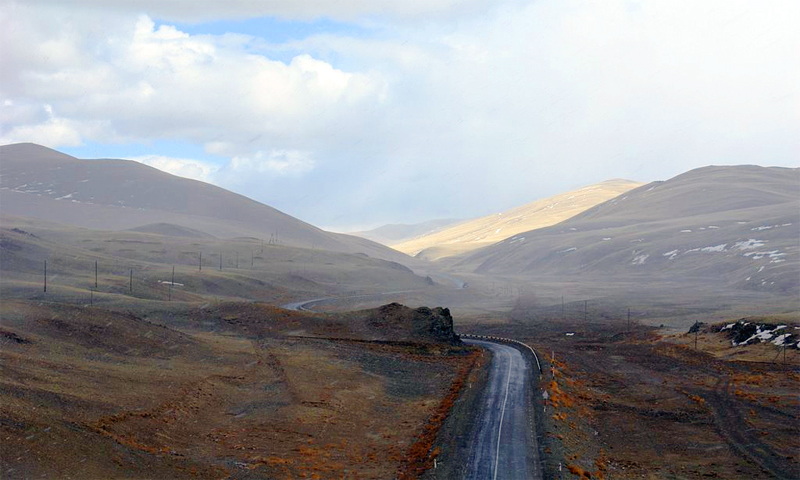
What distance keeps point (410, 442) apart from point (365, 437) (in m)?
3.12

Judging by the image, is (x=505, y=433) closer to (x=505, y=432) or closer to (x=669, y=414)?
(x=505, y=432)

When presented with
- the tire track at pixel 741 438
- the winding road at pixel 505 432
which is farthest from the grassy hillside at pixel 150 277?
the tire track at pixel 741 438

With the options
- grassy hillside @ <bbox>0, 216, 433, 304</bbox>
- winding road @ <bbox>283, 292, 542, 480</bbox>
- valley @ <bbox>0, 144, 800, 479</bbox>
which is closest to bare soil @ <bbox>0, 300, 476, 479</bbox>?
valley @ <bbox>0, 144, 800, 479</bbox>

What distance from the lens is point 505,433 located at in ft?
118

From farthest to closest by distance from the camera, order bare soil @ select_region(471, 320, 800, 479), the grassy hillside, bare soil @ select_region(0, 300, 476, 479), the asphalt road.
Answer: the grassy hillside, bare soil @ select_region(471, 320, 800, 479), the asphalt road, bare soil @ select_region(0, 300, 476, 479)

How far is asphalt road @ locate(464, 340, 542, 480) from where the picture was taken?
29656 mm

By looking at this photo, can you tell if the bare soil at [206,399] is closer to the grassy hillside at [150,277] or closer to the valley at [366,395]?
the valley at [366,395]

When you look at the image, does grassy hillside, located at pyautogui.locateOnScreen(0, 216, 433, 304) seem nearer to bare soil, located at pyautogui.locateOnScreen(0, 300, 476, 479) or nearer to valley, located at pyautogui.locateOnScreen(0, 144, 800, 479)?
valley, located at pyautogui.locateOnScreen(0, 144, 800, 479)

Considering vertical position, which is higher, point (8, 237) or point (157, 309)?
point (8, 237)

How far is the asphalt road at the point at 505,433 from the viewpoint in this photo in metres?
29.7

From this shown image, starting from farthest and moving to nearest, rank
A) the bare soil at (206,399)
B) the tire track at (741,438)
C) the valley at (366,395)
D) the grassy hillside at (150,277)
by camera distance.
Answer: the grassy hillside at (150,277) → the tire track at (741,438) → the valley at (366,395) → the bare soil at (206,399)

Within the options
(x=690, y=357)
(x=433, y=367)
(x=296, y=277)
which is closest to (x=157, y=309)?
(x=433, y=367)

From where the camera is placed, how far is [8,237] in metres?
145

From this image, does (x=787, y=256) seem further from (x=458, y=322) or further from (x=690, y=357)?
(x=690, y=357)
